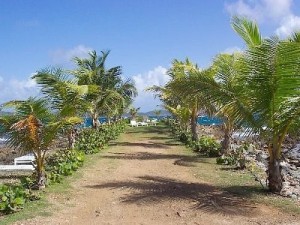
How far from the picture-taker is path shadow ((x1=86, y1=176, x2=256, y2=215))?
8.08 meters

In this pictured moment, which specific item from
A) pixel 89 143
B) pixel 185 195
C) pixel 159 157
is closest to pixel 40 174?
pixel 185 195

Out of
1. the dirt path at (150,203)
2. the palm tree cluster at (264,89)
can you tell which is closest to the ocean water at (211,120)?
the dirt path at (150,203)

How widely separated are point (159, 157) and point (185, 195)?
7323 mm

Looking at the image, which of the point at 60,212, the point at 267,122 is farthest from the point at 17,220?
the point at 267,122

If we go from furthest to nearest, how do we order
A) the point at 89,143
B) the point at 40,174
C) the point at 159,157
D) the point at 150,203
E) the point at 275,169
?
the point at 89,143 < the point at 159,157 < the point at 40,174 < the point at 275,169 < the point at 150,203

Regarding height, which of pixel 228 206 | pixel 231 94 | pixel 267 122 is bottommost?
pixel 228 206

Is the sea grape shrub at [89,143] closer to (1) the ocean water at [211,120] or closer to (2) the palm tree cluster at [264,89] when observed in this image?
(1) the ocean water at [211,120]

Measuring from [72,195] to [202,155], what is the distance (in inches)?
342

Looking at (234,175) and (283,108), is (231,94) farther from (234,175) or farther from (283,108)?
(234,175)

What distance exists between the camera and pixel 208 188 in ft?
32.9

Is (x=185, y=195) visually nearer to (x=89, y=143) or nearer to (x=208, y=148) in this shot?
(x=208, y=148)

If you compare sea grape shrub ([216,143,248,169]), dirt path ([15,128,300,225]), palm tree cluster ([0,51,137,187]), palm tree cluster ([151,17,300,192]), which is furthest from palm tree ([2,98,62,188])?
sea grape shrub ([216,143,248,169])

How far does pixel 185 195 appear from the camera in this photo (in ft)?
30.0

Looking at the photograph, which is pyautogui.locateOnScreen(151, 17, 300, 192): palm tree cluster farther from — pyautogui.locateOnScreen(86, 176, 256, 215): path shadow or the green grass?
the green grass
